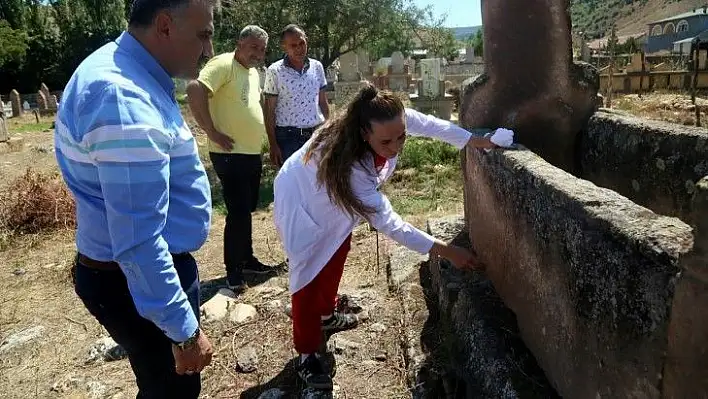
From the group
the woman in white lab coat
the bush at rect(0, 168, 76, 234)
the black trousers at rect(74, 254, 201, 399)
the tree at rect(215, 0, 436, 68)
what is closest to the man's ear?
the black trousers at rect(74, 254, 201, 399)

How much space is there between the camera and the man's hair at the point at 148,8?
1.61 metres

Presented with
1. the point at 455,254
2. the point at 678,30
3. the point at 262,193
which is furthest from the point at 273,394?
the point at 678,30

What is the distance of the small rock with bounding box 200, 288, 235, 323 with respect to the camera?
366cm

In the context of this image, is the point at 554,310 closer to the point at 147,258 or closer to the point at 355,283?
Answer: the point at 147,258

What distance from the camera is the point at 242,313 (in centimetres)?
370

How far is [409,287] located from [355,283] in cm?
54

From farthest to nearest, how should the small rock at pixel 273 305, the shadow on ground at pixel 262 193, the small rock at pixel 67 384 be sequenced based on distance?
the shadow on ground at pixel 262 193
the small rock at pixel 273 305
the small rock at pixel 67 384

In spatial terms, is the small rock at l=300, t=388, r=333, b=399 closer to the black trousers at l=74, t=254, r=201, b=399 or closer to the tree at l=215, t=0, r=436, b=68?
the black trousers at l=74, t=254, r=201, b=399

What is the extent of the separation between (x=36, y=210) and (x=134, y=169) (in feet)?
17.7

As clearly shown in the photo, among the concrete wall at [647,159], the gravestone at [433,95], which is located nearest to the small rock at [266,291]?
the concrete wall at [647,159]

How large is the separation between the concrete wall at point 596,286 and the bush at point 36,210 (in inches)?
201

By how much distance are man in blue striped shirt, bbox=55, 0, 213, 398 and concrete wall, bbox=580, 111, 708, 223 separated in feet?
7.37

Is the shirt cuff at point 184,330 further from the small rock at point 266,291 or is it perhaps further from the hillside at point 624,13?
the hillside at point 624,13

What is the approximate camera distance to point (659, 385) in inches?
56.5
